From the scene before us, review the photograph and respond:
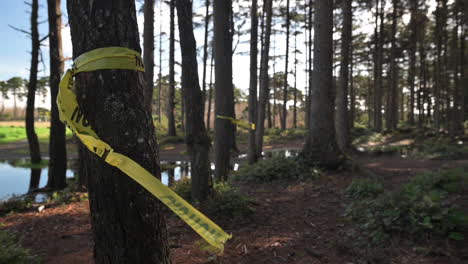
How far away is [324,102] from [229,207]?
187 inches

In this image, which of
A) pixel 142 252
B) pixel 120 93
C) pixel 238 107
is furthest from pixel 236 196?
pixel 238 107

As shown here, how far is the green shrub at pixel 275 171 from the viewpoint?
779 cm

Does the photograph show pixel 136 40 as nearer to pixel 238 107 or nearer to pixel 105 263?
pixel 105 263

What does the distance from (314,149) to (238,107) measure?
4636cm

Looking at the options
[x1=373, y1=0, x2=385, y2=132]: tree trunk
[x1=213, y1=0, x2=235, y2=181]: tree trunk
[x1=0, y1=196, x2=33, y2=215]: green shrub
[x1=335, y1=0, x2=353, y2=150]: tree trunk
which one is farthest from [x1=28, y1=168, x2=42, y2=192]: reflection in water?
[x1=373, y1=0, x2=385, y2=132]: tree trunk

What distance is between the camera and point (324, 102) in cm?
816

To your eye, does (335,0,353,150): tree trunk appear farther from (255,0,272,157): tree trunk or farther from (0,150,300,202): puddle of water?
(255,0,272,157): tree trunk

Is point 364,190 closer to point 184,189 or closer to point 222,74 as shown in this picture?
point 184,189

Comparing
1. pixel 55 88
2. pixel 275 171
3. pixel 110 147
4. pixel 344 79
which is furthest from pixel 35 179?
pixel 344 79

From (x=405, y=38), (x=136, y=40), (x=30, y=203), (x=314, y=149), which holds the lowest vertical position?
(x=30, y=203)

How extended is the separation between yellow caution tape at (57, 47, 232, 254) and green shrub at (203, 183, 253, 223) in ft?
9.63

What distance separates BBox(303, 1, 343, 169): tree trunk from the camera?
8.10 meters

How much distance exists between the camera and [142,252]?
6.15 ft

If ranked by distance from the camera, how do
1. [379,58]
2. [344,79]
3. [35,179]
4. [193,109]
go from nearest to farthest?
[193,109] < [35,179] < [344,79] < [379,58]
